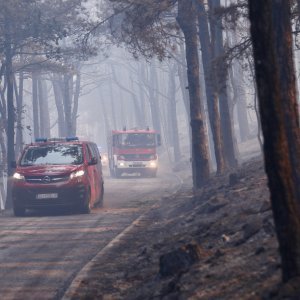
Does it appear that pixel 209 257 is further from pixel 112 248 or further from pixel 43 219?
pixel 43 219

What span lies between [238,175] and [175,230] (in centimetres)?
548

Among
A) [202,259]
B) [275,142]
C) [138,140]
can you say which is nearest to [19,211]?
[202,259]

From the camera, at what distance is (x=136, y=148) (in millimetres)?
47188

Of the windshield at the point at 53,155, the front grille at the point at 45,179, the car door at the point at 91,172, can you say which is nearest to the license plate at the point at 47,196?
the front grille at the point at 45,179

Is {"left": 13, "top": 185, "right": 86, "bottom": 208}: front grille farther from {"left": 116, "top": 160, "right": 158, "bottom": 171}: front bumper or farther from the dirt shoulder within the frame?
{"left": 116, "top": 160, "right": 158, "bottom": 171}: front bumper

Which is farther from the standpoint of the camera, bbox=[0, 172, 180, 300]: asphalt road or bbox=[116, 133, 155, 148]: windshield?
bbox=[116, 133, 155, 148]: windshield

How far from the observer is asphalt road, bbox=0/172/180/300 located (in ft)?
38.2

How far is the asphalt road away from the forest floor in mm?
444

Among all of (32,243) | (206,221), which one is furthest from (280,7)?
(32,243)

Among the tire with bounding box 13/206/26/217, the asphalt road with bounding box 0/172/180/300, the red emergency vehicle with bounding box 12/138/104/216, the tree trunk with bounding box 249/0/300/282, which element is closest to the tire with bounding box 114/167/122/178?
the asphalt road with bounding box 0/172/180/300

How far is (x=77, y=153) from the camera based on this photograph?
2291 cm

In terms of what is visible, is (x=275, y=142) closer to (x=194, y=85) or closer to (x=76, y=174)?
(x=76, y=174)

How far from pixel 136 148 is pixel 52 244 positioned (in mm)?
31209

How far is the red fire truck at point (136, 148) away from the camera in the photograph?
47.1 metres
